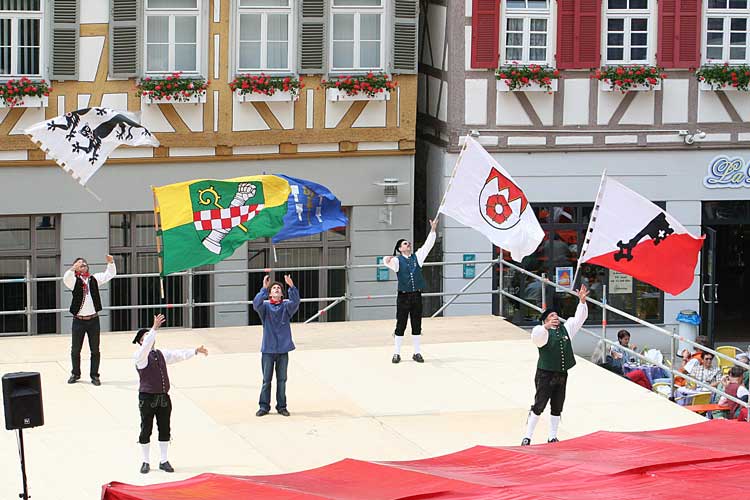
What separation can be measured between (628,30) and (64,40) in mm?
8653

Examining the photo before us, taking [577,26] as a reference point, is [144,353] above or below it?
below

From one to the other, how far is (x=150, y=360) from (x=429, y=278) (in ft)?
36.6

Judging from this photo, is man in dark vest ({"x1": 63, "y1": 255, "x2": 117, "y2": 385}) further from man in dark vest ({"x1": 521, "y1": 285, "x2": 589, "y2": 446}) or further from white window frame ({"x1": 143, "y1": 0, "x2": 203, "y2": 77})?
white window frame ({"x1": 143, "y1": 0, "x2": 203, "y2": 77})

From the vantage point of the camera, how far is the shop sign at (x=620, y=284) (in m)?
26.9

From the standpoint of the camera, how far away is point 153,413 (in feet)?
52.8

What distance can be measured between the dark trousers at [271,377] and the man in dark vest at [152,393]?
2.11 m

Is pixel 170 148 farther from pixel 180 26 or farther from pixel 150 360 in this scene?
pixel 150 360

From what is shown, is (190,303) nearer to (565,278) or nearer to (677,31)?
(565,278)

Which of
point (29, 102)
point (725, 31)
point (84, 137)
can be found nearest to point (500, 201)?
point (84, 137)

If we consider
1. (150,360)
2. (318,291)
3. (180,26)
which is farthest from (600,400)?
(180,26)

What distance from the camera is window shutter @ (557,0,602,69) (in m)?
25.8

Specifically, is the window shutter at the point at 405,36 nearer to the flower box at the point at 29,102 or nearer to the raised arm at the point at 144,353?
the flower box at the point at 29,102

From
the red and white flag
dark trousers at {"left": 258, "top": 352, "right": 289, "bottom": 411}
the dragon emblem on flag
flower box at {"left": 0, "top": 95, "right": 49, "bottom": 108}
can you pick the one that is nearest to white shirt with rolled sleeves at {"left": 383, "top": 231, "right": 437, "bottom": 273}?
the dragon emblem on flag

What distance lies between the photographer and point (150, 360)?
16.0 metres
